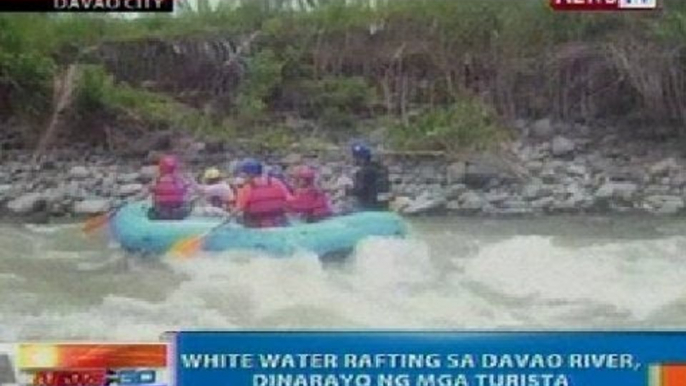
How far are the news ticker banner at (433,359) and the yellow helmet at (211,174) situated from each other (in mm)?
220

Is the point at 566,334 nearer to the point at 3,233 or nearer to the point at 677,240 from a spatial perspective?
the point at 677,240

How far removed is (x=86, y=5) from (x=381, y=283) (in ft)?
1.87

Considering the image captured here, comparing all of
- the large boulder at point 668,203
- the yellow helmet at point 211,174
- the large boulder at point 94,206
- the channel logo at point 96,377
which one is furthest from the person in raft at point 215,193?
the large boulder at point 668,203

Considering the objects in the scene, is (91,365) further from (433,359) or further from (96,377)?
(433,359)

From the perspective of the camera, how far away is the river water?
221cm

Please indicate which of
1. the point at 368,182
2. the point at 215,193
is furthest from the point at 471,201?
the point at 215,193

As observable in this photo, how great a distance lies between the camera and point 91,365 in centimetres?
221

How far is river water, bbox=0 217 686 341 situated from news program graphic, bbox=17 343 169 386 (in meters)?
0.02

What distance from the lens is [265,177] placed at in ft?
7.28

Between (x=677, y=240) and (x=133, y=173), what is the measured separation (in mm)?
778

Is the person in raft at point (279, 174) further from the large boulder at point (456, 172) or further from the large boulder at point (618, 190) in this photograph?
the large boulder at point (618, 190)

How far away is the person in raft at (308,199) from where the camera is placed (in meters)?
2.22

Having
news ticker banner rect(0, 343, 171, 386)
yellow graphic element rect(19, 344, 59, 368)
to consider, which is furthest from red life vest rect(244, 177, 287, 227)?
yellow graphic element rect(19, 344, 59, 368)

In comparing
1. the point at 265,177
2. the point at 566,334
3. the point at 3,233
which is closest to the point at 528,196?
the point at 566,334
